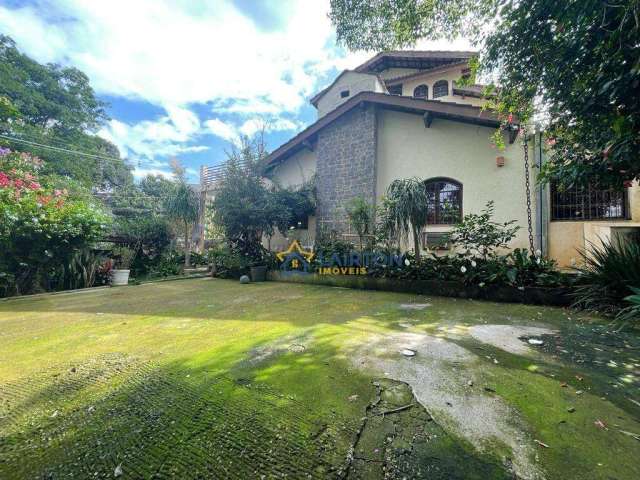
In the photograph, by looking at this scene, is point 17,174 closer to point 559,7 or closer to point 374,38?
point 374,38

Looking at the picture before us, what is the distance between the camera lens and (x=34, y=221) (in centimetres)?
505

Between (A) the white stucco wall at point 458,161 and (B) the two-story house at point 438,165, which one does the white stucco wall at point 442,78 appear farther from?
(A) the white stucco wall at point 458,161

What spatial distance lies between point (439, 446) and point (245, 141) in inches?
323

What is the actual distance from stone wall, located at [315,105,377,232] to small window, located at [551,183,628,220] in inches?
169

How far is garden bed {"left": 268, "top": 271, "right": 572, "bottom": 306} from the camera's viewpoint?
392 centimetres

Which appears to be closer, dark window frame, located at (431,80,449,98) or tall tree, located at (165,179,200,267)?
tall tree, located at (165,179,200,267)

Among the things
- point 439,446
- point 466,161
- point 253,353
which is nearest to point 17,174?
point 253,353

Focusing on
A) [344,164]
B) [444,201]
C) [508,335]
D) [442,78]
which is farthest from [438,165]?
[442,78]

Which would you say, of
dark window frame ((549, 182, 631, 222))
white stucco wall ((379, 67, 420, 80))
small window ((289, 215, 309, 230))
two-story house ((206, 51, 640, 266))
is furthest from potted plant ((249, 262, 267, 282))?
white stucco wall ((379, 67, 420, 80))

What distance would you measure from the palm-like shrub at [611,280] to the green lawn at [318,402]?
70 centimetres

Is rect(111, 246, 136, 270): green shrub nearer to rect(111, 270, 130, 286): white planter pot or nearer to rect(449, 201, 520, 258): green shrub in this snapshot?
rect(111, 270, 130, 286): white planter pot

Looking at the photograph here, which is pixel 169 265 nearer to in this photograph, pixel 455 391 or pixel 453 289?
pixel 453 289

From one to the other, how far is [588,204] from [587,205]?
3cm

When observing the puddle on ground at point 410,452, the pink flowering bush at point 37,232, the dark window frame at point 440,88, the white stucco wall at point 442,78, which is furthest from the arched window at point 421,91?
the puddle on ground at point 410,452
